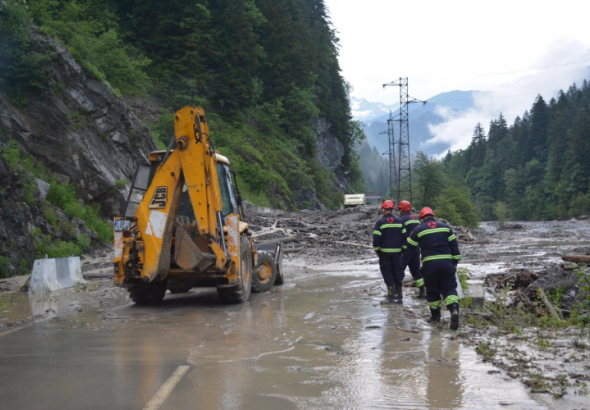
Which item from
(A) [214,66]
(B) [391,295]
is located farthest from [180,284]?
(A) [214,66]

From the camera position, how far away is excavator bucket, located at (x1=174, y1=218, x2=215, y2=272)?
406 inches

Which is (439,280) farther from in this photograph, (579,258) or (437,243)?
(579,258)

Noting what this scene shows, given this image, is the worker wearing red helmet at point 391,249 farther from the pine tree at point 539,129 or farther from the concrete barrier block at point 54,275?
the pine tree at point 539,129

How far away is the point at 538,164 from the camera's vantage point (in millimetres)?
114000

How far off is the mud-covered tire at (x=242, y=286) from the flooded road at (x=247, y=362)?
0.29 m

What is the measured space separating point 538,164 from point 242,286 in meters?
115

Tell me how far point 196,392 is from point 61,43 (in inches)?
953

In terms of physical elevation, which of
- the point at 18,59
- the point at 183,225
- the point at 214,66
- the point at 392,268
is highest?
the point at 214,66

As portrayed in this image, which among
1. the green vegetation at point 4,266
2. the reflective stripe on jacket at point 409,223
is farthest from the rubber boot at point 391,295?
the green vegetation at point 4,266

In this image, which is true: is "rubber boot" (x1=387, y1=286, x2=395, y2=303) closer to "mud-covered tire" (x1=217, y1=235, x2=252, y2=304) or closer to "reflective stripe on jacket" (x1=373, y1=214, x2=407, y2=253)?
"reflective stripe on jacket" (x1=373, y1=214, x2=407, y2=253)

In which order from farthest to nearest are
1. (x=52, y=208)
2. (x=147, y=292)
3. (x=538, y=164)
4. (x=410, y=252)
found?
(x=538, y=164)
(x=52, y=208)
(x=410, y=252)
(x=147, y=292)

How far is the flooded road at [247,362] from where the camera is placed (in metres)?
5.09

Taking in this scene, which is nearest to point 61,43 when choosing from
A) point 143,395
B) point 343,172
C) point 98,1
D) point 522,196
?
point 98,1

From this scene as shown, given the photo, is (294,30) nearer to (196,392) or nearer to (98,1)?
(98,1)
